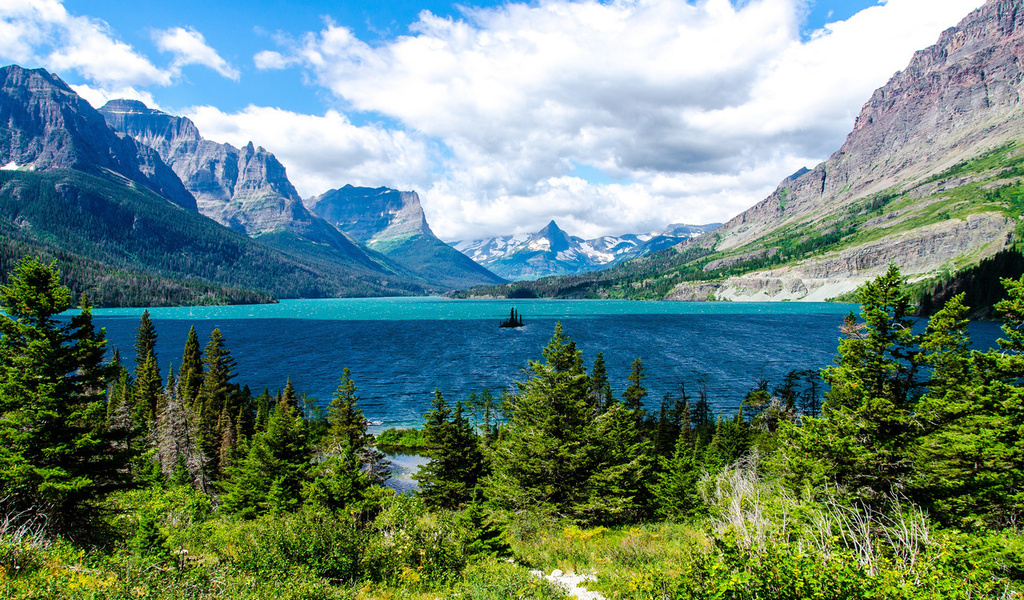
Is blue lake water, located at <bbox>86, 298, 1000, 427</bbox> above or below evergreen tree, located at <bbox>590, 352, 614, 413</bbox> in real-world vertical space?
below

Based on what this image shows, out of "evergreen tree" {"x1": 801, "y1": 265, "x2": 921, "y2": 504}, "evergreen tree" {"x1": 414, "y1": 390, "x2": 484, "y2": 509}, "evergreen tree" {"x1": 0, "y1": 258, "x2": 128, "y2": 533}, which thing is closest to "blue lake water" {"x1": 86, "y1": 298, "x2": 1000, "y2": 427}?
"evergreen tree" {"x1": 414, "y1": 390, "x2": 484, "y2": 509}

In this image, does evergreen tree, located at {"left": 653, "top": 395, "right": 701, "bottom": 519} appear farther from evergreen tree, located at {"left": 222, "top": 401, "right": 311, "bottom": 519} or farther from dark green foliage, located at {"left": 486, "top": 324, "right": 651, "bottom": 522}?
evergreen tree, located at {"left": 222, "top": 401, "right": 311, "bottom": 519}

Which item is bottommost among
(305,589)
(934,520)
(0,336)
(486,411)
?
(486,411)

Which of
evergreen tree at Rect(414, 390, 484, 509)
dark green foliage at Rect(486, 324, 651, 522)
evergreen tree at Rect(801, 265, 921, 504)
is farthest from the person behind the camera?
evergreen tree at Rect(414, 390, 484, 509)

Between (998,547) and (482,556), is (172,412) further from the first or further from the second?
(998,547)

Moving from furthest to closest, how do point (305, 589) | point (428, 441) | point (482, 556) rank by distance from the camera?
point (428, 441), point (482, 556), point (305, 589)

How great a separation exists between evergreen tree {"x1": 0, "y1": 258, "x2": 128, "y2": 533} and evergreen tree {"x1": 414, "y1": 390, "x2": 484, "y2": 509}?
1732 cm

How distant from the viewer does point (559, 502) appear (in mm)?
27000

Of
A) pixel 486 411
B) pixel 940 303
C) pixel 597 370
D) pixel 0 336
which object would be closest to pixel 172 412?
pixel 0 336

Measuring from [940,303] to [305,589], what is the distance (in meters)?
261

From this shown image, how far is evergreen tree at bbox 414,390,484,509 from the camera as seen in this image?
106 feet

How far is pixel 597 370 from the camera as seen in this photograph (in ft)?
176

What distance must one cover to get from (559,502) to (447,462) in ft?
33.1

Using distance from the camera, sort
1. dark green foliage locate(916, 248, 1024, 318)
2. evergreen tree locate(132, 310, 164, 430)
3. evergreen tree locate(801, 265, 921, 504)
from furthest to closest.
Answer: dark green foliage locate(916, 248, 1024, 318) < evergreen tree locate(132, 310, 164, 430) < evergreen tree locate(801, 265, 921, 504)
